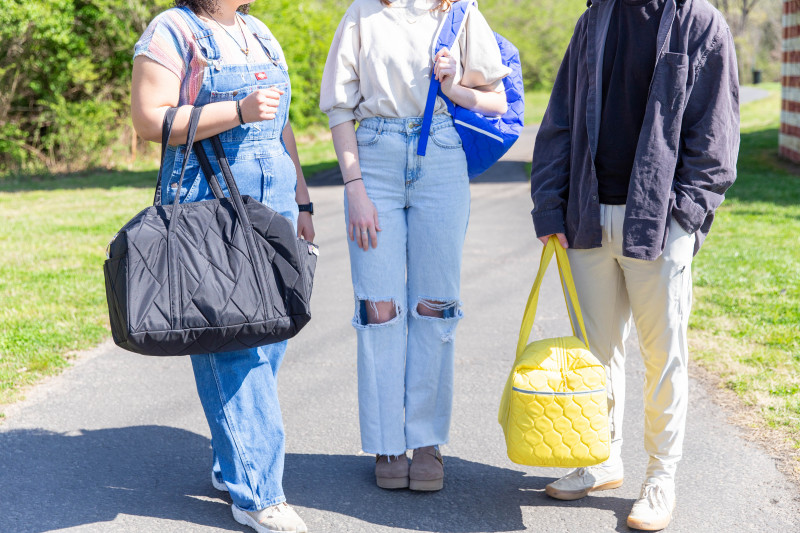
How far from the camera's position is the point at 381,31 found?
299 cm

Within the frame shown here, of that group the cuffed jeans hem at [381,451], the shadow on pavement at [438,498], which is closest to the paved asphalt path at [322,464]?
the shadow on pavement at [438,498]

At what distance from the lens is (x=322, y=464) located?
3.53 metres

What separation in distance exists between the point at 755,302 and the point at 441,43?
3.77 metres

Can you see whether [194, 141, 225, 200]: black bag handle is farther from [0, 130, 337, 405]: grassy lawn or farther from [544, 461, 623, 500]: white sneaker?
[0, 130, 337, 405]: grassy lawn

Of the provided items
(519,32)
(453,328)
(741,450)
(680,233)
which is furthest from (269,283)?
(519,32)

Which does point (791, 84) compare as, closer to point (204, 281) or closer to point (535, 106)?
point (204, 281)

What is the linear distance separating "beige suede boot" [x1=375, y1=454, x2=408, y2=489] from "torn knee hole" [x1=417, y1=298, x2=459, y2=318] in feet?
1.96

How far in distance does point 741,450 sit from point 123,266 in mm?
2666

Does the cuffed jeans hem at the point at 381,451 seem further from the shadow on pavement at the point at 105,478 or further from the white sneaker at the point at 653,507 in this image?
the white sneaker at the point at 653,507

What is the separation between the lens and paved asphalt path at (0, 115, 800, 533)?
3021 mm

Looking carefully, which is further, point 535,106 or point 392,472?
point 535,106

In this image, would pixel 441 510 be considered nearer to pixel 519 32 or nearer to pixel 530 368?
pixel 530 368

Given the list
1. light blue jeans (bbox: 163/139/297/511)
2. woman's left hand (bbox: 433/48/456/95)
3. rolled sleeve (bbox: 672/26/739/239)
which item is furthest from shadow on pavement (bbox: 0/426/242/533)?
rolled sleeve (bbox: 672/26/739/239)

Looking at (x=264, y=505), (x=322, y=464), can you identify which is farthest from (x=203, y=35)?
(x=322, y=464)
